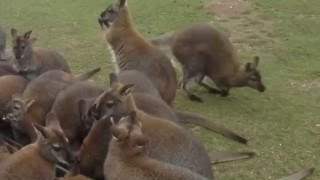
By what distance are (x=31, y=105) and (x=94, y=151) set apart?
77cm

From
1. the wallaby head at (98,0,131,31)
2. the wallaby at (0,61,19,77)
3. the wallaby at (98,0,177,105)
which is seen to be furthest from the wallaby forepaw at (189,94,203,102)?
the wallaby at (0,61,19,77)

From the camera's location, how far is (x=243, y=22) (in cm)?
900

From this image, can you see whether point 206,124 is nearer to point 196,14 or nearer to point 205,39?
point 205,39

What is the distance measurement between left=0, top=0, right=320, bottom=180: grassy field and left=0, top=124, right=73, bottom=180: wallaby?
156 cm

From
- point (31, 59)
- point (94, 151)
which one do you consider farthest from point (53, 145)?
point (31, 59)

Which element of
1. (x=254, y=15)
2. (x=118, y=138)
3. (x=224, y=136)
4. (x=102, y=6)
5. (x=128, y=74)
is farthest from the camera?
(x=102, y=6)

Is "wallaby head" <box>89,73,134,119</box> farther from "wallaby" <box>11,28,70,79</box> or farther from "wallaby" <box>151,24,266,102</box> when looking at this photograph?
"wallaby" <box>151,24,266,102</box>

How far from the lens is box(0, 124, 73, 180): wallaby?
3770mm

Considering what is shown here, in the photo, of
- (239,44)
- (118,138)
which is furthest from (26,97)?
(239,44)

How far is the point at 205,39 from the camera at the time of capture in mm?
6723

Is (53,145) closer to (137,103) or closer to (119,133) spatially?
(119,133)

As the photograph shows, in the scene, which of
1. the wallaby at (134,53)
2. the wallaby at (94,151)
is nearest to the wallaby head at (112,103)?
the wallaby at (94,151)

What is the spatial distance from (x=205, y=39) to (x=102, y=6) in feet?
11.4

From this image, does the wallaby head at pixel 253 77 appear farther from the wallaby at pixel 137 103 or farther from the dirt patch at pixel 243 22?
the wallaby at pixel 137 103
